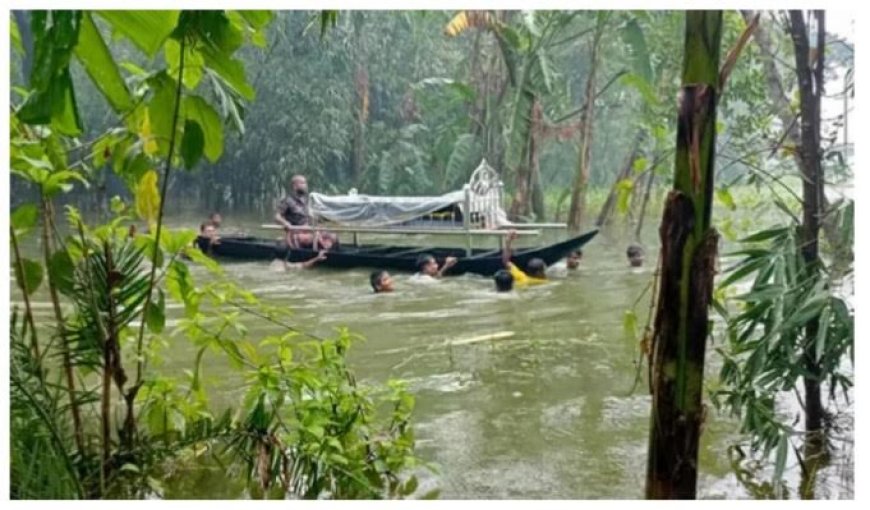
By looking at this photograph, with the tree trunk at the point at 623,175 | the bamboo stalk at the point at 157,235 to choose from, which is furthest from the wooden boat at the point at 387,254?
the bamboo stalk at the point at 157,235

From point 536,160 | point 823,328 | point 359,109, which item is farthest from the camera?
point 359,109

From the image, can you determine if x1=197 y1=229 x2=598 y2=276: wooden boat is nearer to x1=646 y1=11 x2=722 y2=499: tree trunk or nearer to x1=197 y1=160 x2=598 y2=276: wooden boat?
x1=197 y1=160 x2=598 y2=276: wooden boat

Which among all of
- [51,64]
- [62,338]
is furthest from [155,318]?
[51,64]

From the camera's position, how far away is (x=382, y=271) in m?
5.32

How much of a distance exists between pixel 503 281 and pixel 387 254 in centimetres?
109

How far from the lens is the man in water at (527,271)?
17.0 feet

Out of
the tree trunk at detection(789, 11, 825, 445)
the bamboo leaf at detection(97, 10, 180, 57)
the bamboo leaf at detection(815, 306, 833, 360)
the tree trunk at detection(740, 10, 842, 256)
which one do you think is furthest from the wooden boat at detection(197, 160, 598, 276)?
the bamboo leaf at detection(97, 10, 180, 57)

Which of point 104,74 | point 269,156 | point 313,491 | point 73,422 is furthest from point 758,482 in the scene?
point 269,156

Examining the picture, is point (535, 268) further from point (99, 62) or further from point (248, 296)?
point (99, 62)

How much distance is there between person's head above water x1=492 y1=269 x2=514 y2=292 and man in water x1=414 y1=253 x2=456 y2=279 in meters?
0.44

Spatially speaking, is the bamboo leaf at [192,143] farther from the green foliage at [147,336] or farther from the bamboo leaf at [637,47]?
the bamboo leaf at [637,47]

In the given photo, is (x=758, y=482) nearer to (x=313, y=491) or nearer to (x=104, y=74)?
(x=313, y=491)

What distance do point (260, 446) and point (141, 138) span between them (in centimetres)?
49

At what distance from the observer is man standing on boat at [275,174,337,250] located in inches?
239
